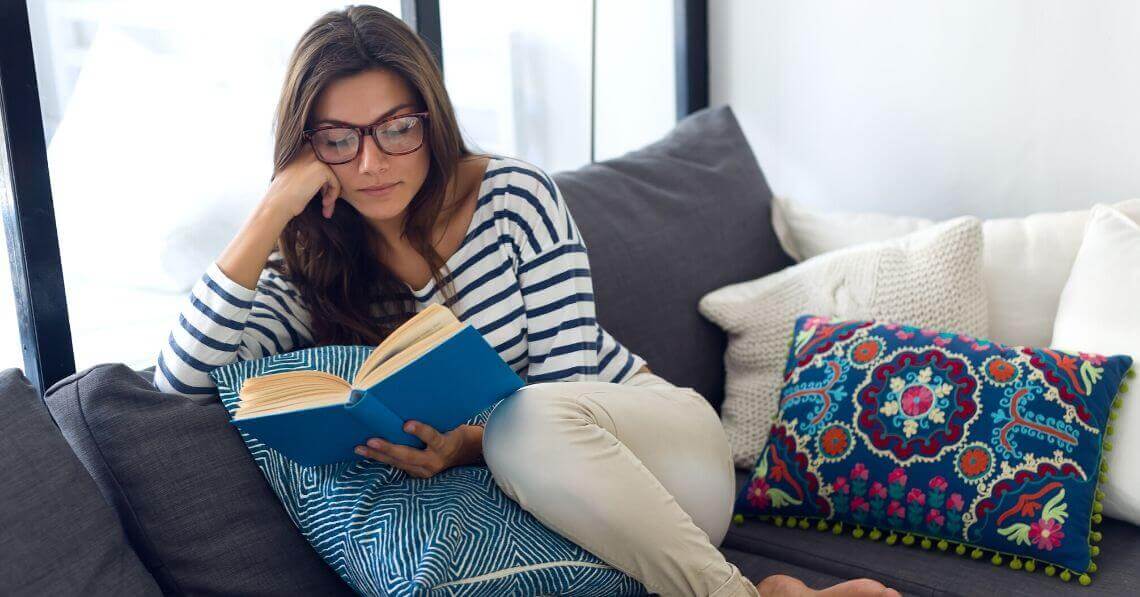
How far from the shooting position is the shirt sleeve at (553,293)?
61.1 inches

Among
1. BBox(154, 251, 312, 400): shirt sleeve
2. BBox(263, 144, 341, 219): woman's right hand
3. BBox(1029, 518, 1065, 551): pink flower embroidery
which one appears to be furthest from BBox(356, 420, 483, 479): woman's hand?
BBox(1029, 518, 1065, 551): pink flower embroidery

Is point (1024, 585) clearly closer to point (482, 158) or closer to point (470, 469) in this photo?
point (470, 469)

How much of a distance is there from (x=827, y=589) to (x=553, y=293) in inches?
21.6

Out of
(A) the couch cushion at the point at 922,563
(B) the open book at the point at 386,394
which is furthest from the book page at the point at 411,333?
(A) the couch cushion at the point at 922,563

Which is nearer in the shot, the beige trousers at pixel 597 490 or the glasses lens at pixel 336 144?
the beige trousers at pixel 597 490

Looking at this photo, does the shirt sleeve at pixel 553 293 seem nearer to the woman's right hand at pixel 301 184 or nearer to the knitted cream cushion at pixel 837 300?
the woman's right hand at pixel 301 184

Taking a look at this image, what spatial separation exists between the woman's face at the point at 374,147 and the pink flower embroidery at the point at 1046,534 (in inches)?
38.5

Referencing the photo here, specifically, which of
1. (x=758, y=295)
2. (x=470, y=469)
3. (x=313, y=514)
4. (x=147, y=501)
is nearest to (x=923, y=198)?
(x=758, y=295)

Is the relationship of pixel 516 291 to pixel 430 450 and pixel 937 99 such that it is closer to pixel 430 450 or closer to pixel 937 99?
pixel 430 450

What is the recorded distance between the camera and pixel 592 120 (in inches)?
96.3

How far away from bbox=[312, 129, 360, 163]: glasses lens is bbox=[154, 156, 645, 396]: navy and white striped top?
21cm

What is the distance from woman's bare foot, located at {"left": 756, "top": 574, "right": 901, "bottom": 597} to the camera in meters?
1.35

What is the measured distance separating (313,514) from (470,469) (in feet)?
0.67

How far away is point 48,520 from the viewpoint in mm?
1143
